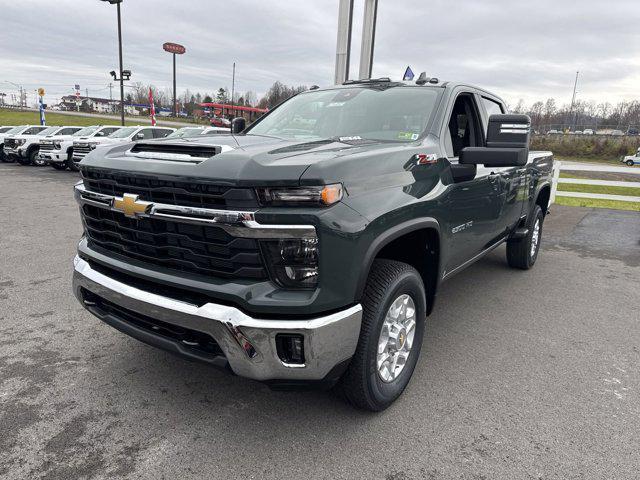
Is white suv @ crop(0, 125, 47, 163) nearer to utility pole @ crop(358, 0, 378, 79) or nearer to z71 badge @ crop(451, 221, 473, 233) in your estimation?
utility pole @ crop(358, 0, 378, 79)

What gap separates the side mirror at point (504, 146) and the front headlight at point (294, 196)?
4.56 ft

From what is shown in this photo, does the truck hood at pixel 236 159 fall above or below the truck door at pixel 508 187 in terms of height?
above

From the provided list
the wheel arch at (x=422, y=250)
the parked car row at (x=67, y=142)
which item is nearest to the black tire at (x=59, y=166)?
the parked car row at (x=67, y=142)

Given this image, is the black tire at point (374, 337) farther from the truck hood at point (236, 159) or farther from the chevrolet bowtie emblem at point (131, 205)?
the chevrolet bowtie emblem at point (131, 205)

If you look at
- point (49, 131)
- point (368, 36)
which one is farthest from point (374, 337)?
point (49, 131)

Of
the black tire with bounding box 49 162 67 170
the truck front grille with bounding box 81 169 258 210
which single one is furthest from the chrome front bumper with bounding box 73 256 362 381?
the black tire with bounding box 49 162 67 170

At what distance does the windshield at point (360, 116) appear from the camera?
339 centimetres

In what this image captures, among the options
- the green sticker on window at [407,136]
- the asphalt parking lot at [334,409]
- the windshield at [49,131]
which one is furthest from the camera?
the windshield at [49,131]

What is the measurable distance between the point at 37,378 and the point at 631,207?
14.3 metres

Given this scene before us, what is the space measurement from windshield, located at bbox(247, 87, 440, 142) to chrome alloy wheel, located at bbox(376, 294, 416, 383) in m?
1.12

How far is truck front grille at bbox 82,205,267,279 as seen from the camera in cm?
220

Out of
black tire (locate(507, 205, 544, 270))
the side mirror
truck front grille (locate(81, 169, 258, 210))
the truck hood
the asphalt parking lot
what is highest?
the side mirror

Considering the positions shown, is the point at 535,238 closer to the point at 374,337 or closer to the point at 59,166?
the point at 374,337

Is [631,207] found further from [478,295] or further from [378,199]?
[378,199]
